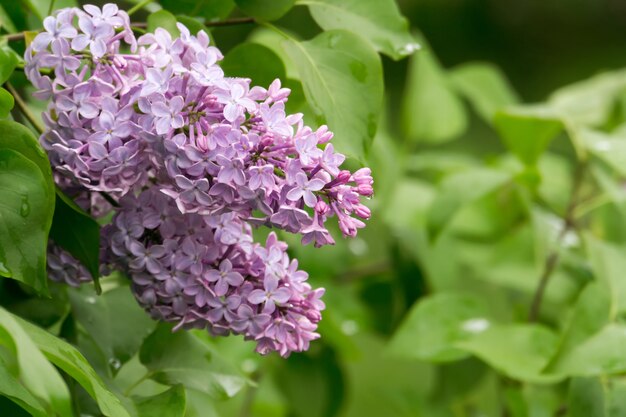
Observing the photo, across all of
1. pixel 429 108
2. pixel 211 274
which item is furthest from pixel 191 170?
pixel 429 108

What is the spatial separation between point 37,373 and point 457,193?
0.57m

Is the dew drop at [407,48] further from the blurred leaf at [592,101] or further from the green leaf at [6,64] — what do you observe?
the blurred leaf at [592,101]

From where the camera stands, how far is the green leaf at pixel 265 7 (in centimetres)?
58

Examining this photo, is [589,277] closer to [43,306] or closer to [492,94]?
[492,94]

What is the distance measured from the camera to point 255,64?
0.59m

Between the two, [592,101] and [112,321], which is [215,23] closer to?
[112,321]

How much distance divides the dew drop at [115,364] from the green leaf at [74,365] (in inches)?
5.3

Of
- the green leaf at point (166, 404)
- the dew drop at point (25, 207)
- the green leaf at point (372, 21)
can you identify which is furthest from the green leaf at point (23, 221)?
the green leaf at point (372, 21)

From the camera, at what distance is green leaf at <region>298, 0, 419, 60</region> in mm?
609

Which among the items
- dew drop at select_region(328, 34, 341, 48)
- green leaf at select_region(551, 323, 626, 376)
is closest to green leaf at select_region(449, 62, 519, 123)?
green leaf at select_region(551, 323, 626, 376)

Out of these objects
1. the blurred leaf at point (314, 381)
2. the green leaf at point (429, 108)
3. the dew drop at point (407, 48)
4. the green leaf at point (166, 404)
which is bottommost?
the blurred leaf at point (314, 381)

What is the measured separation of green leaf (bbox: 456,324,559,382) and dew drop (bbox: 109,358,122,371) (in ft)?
0.93

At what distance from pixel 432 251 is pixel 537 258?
114 millimetres

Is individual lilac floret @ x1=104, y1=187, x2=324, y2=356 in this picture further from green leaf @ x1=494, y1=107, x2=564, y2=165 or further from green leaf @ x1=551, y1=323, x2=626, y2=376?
Answer: green leaf @ x1=494, y1=107, x2=564, y2=165
